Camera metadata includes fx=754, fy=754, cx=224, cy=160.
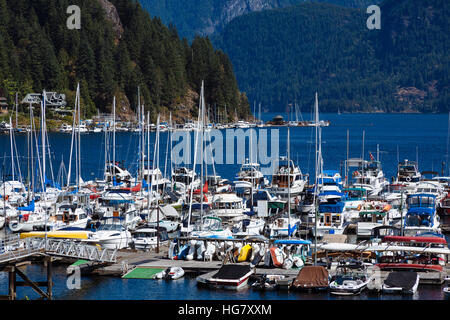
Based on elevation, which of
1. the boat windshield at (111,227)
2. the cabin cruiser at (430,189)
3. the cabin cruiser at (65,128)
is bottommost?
the boat windshield at (111,227)

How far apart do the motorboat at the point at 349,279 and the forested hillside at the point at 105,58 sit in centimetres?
11686

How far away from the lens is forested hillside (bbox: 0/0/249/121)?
152 m

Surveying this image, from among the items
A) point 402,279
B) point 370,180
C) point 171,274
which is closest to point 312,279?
point 402,279

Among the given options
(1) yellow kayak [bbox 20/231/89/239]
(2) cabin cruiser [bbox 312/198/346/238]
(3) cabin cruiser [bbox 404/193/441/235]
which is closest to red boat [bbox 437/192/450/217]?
(3) cabin cruiser [bbox 404/193/441/235]

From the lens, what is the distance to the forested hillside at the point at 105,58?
152m

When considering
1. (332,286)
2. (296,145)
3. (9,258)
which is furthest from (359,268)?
(296,145)

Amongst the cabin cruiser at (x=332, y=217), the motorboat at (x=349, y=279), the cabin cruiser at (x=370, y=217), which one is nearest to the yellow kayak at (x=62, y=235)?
the motorboat at (x=349, y=279)

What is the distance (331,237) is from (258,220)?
4791 millimetres

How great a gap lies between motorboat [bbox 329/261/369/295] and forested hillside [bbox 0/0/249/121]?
117 metres

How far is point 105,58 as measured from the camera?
167 meters

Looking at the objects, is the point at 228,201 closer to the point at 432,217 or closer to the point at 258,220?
the point at 258,220

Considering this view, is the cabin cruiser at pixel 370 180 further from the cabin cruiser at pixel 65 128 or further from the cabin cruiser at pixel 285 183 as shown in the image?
the cabin cruiser at pixel 65 128

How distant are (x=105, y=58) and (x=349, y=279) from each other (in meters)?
139

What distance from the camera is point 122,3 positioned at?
194750mm
